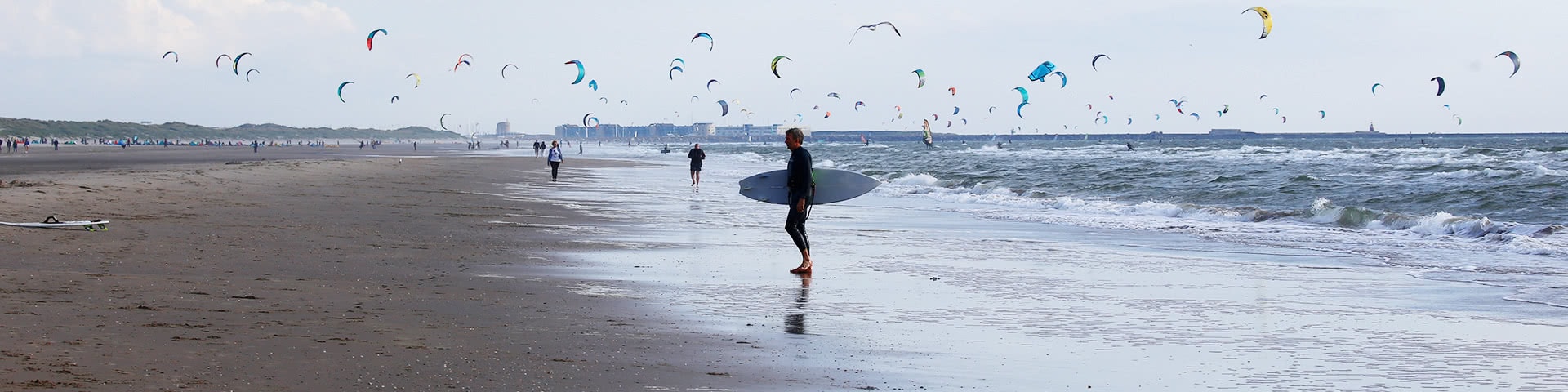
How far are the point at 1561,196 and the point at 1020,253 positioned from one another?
38.2ft

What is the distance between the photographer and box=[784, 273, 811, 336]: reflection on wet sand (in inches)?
229

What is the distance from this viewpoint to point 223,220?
11359 mm

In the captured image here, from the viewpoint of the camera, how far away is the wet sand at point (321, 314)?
438 cm

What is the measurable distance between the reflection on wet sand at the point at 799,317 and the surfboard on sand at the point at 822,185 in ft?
10.2

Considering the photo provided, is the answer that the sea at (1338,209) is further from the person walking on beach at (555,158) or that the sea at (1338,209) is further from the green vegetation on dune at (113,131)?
the green vegetation on dune at (113,131)

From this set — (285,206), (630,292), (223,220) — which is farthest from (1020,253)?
(285,206)

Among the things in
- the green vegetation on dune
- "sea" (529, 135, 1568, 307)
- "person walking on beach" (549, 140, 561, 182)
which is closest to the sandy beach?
"sea" (529, 135, 1568, 307)

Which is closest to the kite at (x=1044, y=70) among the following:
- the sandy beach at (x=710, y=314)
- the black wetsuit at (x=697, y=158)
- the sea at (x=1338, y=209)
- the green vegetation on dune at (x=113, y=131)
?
the sea at (x=1338, y=209)

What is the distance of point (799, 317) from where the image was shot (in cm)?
625

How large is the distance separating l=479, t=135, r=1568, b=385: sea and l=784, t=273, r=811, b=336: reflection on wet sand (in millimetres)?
28

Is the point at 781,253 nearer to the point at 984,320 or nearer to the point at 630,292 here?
the point at 630,292

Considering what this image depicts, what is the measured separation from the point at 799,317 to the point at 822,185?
15.9 ft

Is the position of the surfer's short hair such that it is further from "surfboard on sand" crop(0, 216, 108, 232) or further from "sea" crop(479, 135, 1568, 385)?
"surfboard on sand" crop(0, 216, 108, 232)

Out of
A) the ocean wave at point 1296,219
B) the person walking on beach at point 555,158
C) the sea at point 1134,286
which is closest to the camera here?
the sea at point 1134,286
